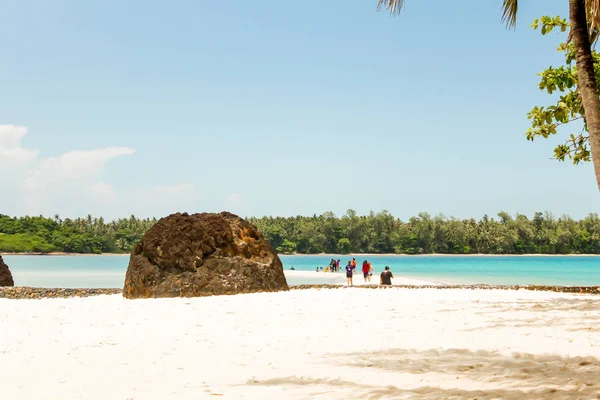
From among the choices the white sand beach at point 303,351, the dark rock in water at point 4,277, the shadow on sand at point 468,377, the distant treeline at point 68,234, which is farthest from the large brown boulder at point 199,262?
the distant treeline at point 68,234

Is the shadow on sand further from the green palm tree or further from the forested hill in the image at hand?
the forested hill

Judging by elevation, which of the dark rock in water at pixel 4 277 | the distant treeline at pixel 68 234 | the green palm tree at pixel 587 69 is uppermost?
the distant treeline at pixel 68 234

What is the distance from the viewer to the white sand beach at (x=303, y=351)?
5.38 metres

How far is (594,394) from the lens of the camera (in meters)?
4.89

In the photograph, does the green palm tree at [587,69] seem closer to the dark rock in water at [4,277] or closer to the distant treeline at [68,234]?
the dark rock in water at [4,277]

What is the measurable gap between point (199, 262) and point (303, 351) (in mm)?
8909

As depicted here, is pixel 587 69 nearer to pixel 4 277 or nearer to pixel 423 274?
pixel 4 277

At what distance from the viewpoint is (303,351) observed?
24.4 ft

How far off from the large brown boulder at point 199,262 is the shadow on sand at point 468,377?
893 centimetres

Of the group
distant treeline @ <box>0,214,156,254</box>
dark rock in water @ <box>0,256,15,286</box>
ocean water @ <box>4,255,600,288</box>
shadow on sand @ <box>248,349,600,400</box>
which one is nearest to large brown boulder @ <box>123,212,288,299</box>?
shadow on sand @ <box>248,349,600,400</box>

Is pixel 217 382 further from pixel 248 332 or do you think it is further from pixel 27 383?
pixel 248 332

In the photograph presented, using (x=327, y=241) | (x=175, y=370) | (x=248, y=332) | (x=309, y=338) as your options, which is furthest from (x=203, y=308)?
(x=327, y=241)

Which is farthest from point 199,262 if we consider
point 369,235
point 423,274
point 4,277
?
point 369,235

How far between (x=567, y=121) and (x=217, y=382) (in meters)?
12.6
